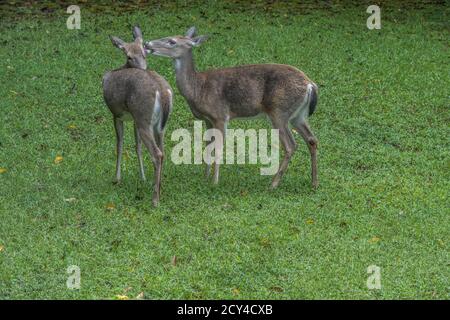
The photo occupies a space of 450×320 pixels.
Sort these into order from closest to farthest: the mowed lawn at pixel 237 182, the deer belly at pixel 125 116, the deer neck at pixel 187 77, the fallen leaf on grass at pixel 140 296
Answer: the fallen leaf on grass at pixel 140 296
the mowed lawn at pixel 237 182
the deer belly at pixel 125 116
the deer neck at pixel 187 77

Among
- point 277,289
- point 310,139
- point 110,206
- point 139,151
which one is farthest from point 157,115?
point 277,289

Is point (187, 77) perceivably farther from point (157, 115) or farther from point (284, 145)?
point (284, 145)

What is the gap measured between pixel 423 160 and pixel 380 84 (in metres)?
2.41

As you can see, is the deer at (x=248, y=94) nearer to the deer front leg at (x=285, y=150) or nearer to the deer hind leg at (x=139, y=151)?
the deer front leg at (x=285, y=150)

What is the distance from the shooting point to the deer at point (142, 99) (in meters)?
8.72

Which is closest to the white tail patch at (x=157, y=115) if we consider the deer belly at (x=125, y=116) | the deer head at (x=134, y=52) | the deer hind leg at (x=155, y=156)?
the deer hind leg at (x=155, y=156)

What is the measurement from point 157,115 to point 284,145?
4.44 ft

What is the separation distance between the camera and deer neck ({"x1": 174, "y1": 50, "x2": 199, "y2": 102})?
9.37 m

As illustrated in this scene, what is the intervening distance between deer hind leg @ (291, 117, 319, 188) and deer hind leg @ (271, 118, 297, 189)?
158mm

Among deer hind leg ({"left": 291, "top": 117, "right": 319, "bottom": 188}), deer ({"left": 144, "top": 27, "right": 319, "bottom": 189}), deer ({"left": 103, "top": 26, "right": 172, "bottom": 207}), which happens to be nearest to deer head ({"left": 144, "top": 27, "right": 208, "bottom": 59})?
deer ({"left": 144, "top": 27, "right": 319, "bottom": 189})

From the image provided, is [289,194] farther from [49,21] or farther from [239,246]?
[49,21]

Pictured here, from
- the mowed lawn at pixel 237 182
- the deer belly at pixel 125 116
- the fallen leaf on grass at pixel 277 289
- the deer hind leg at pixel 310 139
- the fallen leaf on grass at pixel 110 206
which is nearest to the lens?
the fallen leaf on grass at pixel 277 289

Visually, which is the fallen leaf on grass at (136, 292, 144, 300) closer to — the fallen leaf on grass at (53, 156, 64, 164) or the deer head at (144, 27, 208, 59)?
the deer head at (144, 27, 208, 59)
